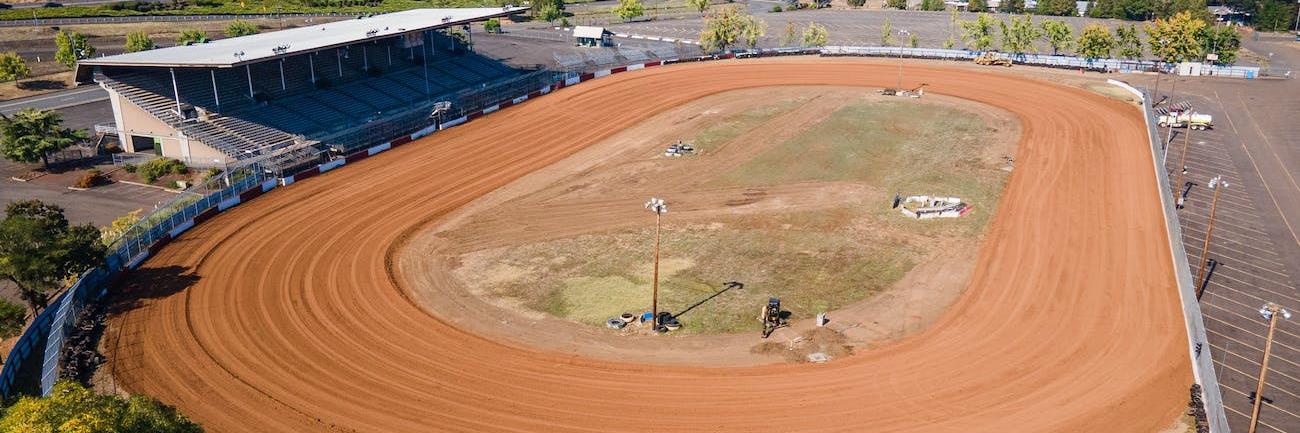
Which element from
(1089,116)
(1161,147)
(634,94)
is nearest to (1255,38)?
(1089,116)

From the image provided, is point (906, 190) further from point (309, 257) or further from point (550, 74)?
point (550, 74)

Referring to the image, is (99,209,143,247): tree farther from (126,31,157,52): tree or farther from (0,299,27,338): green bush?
(126,31,157,52): tree

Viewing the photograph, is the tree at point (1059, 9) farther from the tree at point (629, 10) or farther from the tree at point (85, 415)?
the tree at point (85, 415)

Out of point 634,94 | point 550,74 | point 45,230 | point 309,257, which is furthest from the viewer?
point 550,74

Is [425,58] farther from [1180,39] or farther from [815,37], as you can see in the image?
[1180,39]

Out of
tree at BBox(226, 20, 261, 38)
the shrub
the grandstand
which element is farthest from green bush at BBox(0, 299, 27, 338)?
tree at BBox(226, 20, 261, 38)
